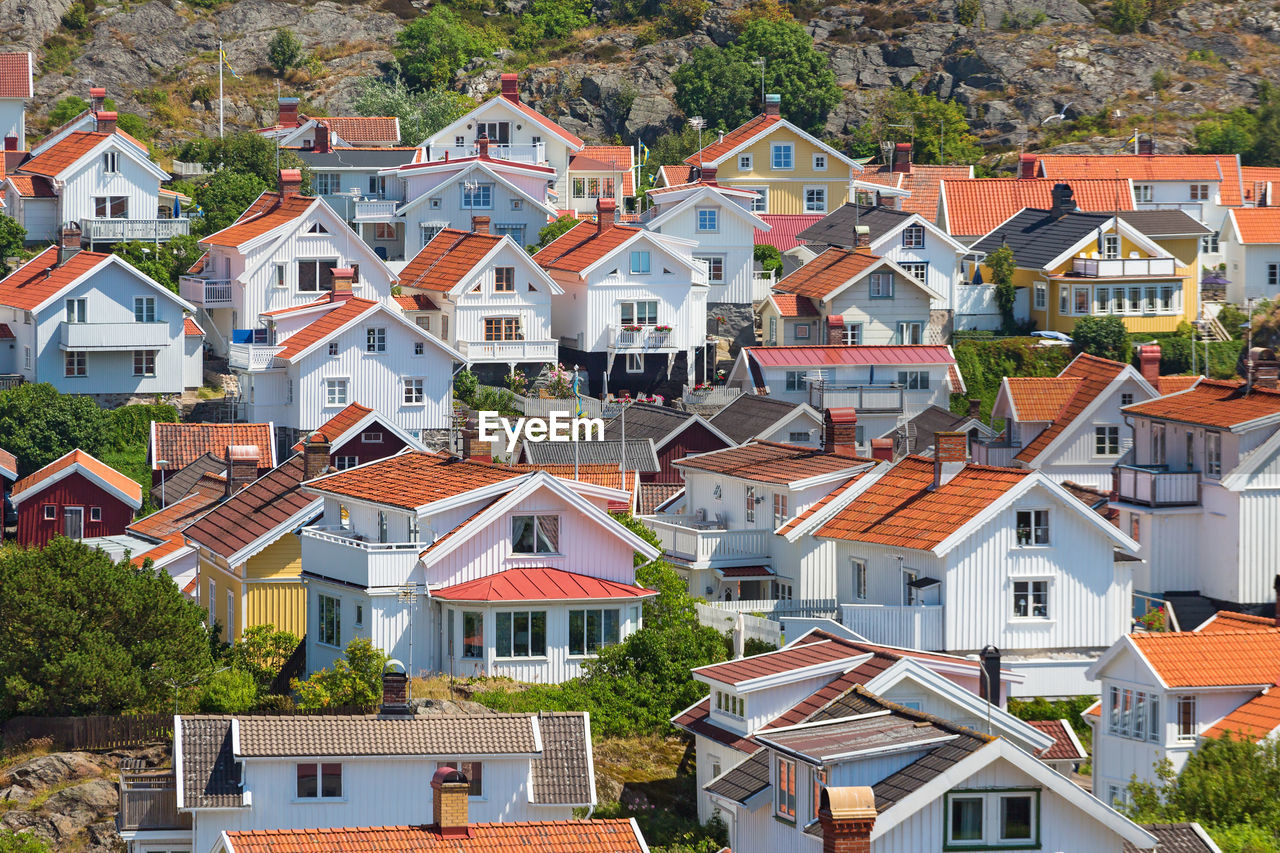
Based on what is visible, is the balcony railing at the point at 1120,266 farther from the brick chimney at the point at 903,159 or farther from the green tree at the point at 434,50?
the green tree at the point at 434,50

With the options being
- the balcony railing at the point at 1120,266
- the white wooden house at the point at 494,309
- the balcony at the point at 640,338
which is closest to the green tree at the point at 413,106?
the white wooden house at the point at 494,309

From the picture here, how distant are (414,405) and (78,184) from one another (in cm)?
1950

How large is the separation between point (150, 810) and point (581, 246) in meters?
51.0

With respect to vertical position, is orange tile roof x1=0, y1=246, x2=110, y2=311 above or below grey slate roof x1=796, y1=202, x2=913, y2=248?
below

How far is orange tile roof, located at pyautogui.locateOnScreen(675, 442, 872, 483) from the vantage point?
62.0m

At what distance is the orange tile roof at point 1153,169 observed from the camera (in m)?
113

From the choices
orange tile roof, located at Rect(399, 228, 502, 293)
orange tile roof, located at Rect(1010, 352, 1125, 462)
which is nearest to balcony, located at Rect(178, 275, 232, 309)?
orange tile roof, located at Rect(399, 228, 502, 293)

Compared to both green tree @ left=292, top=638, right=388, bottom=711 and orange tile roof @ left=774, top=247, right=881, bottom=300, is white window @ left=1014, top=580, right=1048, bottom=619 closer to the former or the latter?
green tree @ left=292, top=638, right=388, bottom=711

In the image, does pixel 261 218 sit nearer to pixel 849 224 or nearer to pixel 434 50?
pixel 849 224

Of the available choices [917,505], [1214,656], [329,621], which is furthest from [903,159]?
[1214,656]

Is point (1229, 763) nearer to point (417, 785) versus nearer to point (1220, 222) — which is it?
point (417, 785)

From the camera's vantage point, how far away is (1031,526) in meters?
56.4
